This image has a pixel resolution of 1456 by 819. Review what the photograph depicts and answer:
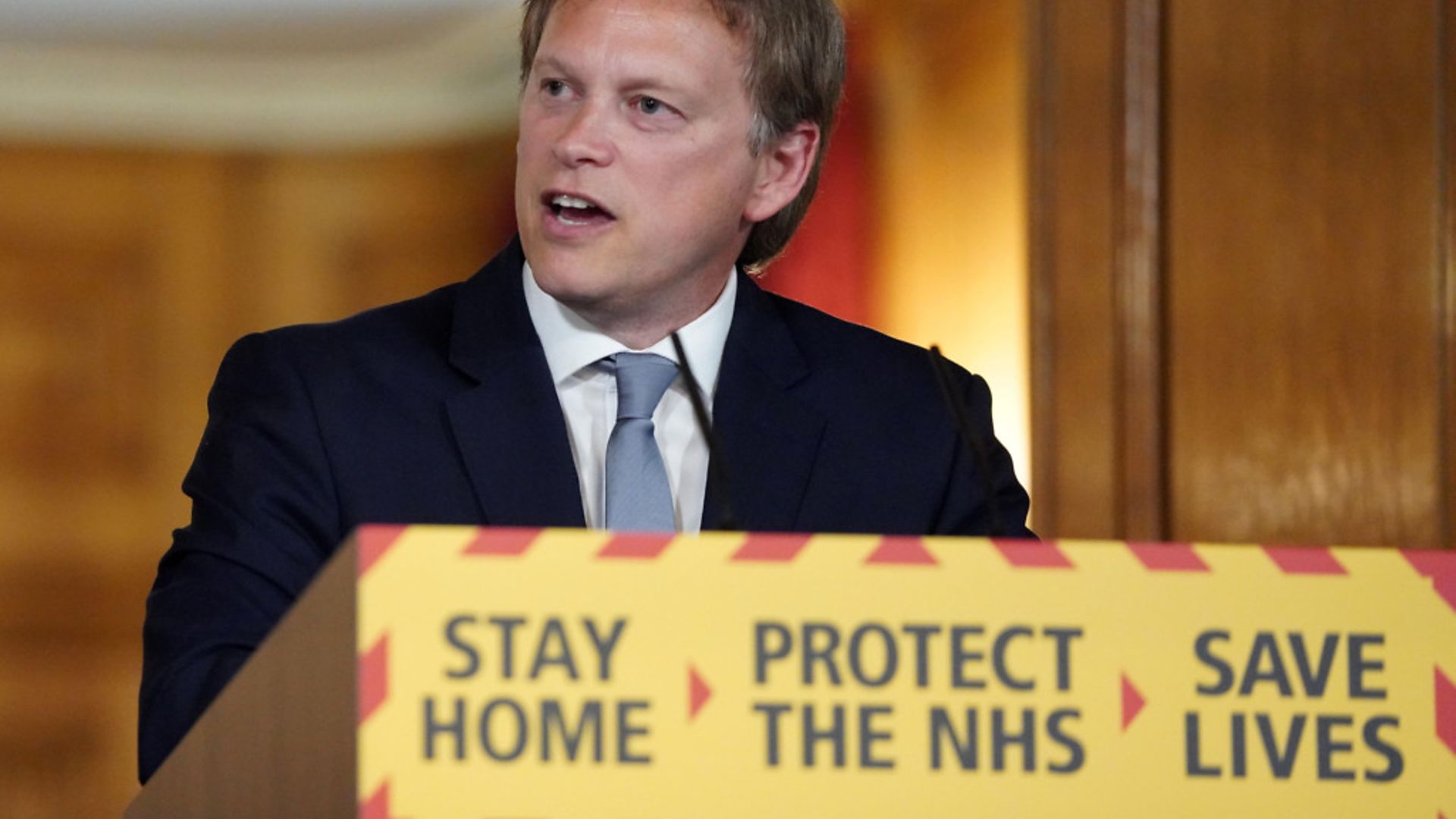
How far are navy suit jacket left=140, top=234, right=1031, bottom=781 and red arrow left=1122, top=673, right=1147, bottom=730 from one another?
20.3 inches

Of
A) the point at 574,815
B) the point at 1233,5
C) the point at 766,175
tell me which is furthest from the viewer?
the point at 1233,5

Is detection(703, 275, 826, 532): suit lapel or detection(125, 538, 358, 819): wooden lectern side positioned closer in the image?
detection(125, 538, 358, 819): wooden lectern side

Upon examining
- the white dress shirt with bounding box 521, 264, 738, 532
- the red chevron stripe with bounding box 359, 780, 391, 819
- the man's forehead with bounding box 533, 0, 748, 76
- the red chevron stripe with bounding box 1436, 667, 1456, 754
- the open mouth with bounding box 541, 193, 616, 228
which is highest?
the man's forehead with bounding box 533, 0, 748, 76

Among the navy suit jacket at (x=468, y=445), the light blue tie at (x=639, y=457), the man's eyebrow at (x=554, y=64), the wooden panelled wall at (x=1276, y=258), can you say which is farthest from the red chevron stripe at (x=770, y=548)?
the wooden panelled wall at (x=1276, y=258)

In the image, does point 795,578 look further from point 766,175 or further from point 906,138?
point 906,138

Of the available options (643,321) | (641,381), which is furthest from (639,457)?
(643,321)

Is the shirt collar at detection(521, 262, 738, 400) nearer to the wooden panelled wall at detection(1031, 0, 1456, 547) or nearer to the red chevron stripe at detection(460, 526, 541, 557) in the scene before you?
the red chevron stripe at detection(460, 526, 541, 557)

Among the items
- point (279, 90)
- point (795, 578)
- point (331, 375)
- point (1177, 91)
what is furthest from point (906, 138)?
point (279, 90)

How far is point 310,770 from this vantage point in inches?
28.8

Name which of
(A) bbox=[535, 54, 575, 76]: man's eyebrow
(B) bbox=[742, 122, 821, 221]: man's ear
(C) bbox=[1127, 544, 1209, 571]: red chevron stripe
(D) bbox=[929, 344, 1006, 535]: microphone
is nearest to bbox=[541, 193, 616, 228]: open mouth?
(A) bbox=[535, 54, 575, 76]: man's eyebrow

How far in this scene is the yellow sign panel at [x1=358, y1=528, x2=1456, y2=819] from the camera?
0.71 meters

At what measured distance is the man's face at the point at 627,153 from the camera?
1.50 m

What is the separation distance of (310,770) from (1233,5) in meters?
2.04

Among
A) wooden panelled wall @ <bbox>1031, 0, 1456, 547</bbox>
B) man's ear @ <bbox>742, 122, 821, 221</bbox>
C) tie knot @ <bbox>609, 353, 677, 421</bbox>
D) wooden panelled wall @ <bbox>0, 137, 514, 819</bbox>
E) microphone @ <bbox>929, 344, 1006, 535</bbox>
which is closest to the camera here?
microphone @ <bbox>929, 344, 1006, 535</bbox>
